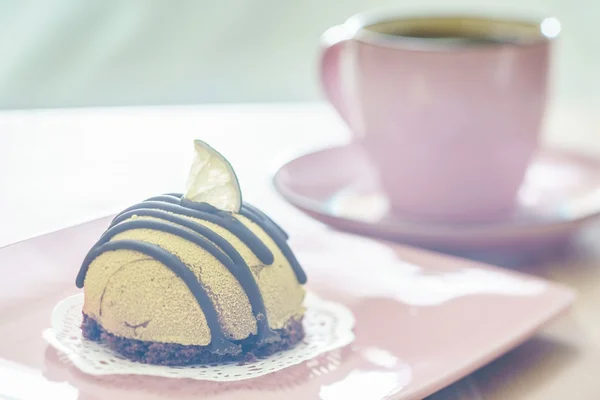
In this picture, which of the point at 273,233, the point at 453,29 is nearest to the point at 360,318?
the point at 273,233

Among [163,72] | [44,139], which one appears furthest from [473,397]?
[163,72]

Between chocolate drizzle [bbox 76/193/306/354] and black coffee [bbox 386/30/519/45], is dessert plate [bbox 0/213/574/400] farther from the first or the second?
black coffee [bbox 386/30/519/45]

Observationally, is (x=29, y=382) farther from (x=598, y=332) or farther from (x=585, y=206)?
(x=585, y=206)

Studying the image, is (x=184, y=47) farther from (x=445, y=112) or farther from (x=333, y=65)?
(x=445, y=112)

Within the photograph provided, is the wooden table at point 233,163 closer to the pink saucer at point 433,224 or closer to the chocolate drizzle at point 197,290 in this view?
the pink saucer at point 433,224

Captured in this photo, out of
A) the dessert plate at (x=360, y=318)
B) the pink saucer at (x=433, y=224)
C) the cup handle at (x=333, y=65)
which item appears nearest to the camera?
the dessert plate at (x=360, y=318)

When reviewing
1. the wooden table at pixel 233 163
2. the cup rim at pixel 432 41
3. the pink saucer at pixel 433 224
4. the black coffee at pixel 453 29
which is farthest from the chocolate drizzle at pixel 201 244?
the black coffee at pixel 453 29

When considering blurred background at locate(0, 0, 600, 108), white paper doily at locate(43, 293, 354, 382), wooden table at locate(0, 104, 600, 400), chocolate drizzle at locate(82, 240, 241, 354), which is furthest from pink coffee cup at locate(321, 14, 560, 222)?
blurred background at locate(0, 0, 600, 108)
